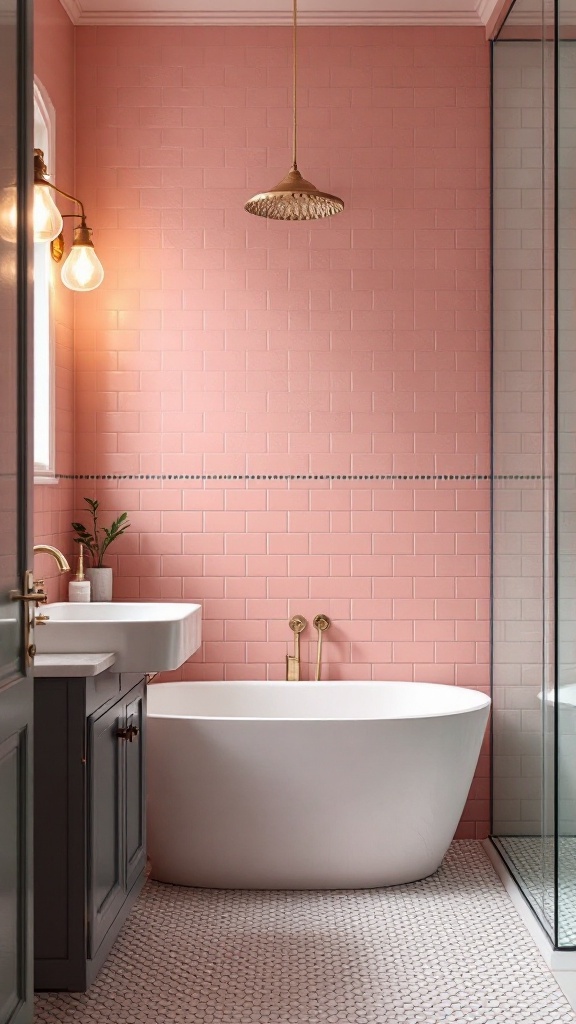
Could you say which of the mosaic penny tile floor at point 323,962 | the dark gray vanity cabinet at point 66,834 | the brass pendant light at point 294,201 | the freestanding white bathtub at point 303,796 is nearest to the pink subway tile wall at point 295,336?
the brass pendant light at point 294,201

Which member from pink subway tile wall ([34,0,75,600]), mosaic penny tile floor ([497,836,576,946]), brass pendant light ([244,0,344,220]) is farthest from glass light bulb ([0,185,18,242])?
mosaic penny tile floor ([497,836,576,946])

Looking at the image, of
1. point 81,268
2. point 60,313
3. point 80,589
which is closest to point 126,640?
point 80,589

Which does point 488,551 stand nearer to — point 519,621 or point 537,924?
point 519,621

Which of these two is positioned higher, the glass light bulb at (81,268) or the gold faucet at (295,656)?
the glass light bulb at (81,268)

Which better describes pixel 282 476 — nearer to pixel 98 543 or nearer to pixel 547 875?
pixel 98 543

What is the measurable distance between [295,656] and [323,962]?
1.40 metres

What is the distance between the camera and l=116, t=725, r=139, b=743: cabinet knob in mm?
3009

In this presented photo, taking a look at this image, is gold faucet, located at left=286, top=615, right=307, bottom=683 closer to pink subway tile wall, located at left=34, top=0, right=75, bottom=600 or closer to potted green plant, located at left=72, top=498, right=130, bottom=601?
potted green plant, located at left=72, top=498, right=130, bottom=601

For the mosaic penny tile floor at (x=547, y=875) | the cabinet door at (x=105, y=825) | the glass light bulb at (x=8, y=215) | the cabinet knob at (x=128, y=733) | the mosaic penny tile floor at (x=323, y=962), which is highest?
the glass light bulb at (x=8, y=215)

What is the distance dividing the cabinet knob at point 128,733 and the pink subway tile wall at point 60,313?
91cm

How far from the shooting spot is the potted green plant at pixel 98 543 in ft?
13.5

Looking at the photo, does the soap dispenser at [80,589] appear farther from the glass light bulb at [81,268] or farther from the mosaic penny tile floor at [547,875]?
the mosaic penny tile floor at [547,875]

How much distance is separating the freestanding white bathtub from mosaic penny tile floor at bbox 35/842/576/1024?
0.38 feet

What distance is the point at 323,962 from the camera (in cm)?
305
